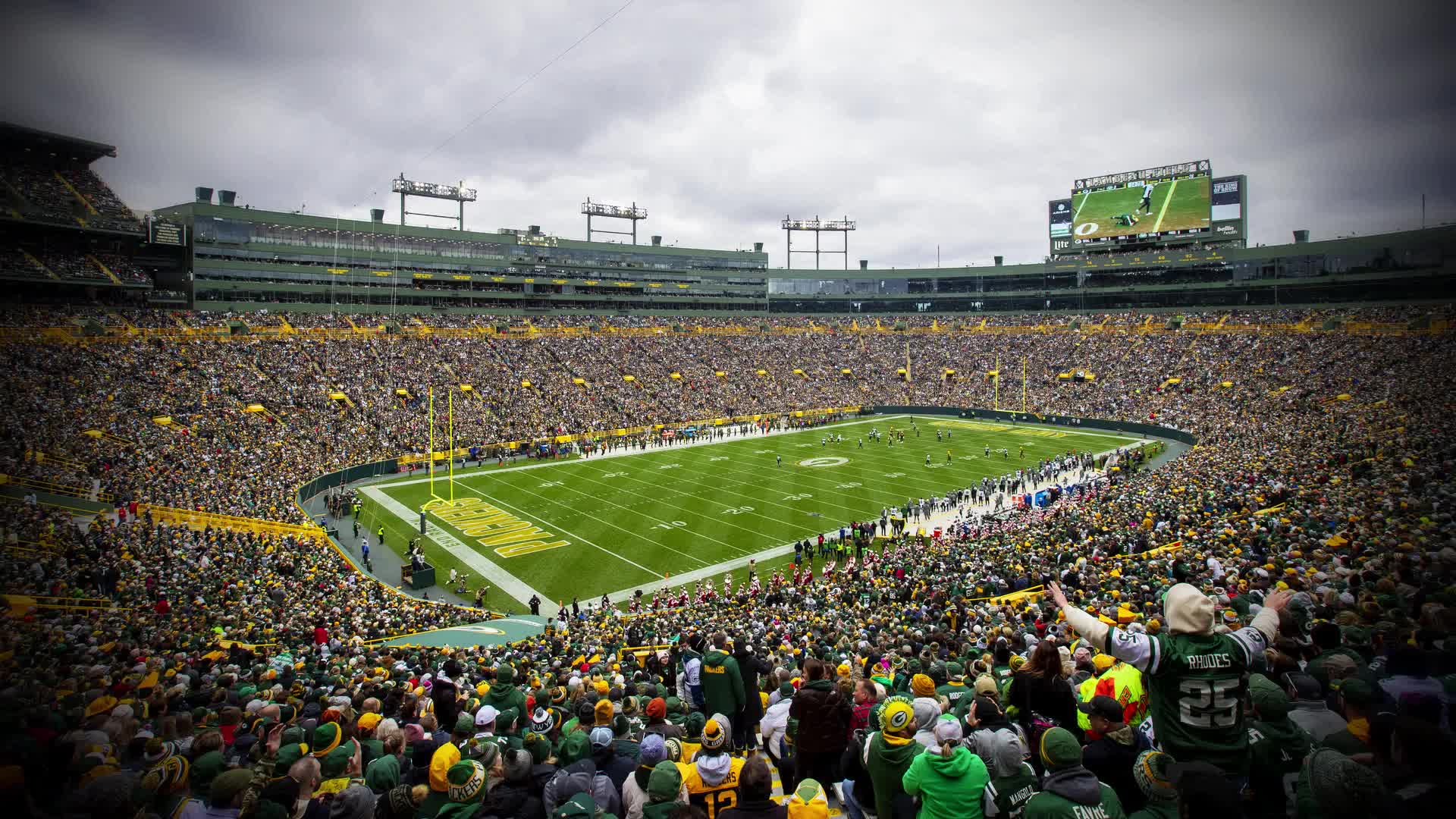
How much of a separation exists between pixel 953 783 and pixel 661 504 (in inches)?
1158

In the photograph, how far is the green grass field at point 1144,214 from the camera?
205 ft

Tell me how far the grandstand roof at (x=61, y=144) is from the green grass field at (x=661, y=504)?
1501cm

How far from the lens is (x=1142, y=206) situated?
214 ft

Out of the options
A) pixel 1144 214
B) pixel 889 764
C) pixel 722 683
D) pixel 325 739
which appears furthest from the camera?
pixel 1144 214

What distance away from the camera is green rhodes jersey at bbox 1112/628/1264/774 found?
3660 mm

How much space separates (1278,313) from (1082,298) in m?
20.0

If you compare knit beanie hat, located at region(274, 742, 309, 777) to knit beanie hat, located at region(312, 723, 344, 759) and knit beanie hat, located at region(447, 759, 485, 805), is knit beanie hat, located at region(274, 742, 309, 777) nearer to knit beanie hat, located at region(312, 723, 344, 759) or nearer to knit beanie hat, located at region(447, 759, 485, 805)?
knit beanie hat, located at region(312, 723, 344, 759)

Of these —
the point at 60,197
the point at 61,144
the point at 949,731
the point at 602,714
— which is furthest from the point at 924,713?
the point at 60,197

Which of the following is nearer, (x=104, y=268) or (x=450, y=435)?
(x=450, y=435)

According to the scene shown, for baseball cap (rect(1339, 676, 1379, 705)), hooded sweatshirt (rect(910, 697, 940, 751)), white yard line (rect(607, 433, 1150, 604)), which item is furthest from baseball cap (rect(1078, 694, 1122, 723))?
white yard line (rect(607, 433, 1150, 604))

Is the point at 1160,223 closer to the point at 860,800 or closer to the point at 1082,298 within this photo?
the point at 1082,298

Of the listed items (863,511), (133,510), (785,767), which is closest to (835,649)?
(785,767)

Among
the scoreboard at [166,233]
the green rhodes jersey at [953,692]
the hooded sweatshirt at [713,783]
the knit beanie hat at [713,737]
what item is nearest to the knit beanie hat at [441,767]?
the hooded sweatshirt at [713,783]

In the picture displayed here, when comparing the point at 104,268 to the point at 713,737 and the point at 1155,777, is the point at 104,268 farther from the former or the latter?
the point at 1155,777
